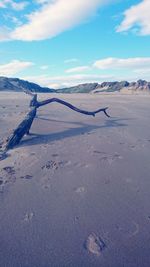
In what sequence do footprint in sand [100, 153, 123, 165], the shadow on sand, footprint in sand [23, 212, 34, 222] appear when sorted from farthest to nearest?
1. the shadow on sand
2. footprint in sand [100, 153, 123, 165]
3. footprint in sand [23, 212, 34, 222]

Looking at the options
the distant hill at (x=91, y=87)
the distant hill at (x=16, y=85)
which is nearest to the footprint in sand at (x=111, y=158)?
the distant hill at (x=91, y=87)

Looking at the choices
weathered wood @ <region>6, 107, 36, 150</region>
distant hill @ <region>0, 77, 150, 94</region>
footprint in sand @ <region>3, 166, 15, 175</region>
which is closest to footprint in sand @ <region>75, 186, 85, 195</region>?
footprint in sand @ <region>3, 166, 15, 175</region>

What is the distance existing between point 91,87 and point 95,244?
27.2m

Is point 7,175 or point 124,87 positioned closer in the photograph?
point 7,175

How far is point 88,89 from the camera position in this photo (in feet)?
94.6

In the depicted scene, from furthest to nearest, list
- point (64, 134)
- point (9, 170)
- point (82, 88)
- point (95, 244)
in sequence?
1. point (82, 88)
2. point (64, 134)
3. point (9, 170)
4. point (95, 244)

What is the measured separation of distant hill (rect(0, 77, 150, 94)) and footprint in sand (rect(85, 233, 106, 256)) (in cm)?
2003

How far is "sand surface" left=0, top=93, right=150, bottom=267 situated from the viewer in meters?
2.62

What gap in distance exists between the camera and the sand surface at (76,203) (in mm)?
2623

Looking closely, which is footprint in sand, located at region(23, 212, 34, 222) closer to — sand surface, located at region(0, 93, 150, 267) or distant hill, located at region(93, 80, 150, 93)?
sand surface, located at region(0, 93, 150, 267)

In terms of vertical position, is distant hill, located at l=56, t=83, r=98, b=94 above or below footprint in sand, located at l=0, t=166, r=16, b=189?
below

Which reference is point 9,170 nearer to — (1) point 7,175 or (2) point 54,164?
(1) point 7,175

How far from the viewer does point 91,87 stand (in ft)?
96.8

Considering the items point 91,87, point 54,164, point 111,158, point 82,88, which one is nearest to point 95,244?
point 54,164
